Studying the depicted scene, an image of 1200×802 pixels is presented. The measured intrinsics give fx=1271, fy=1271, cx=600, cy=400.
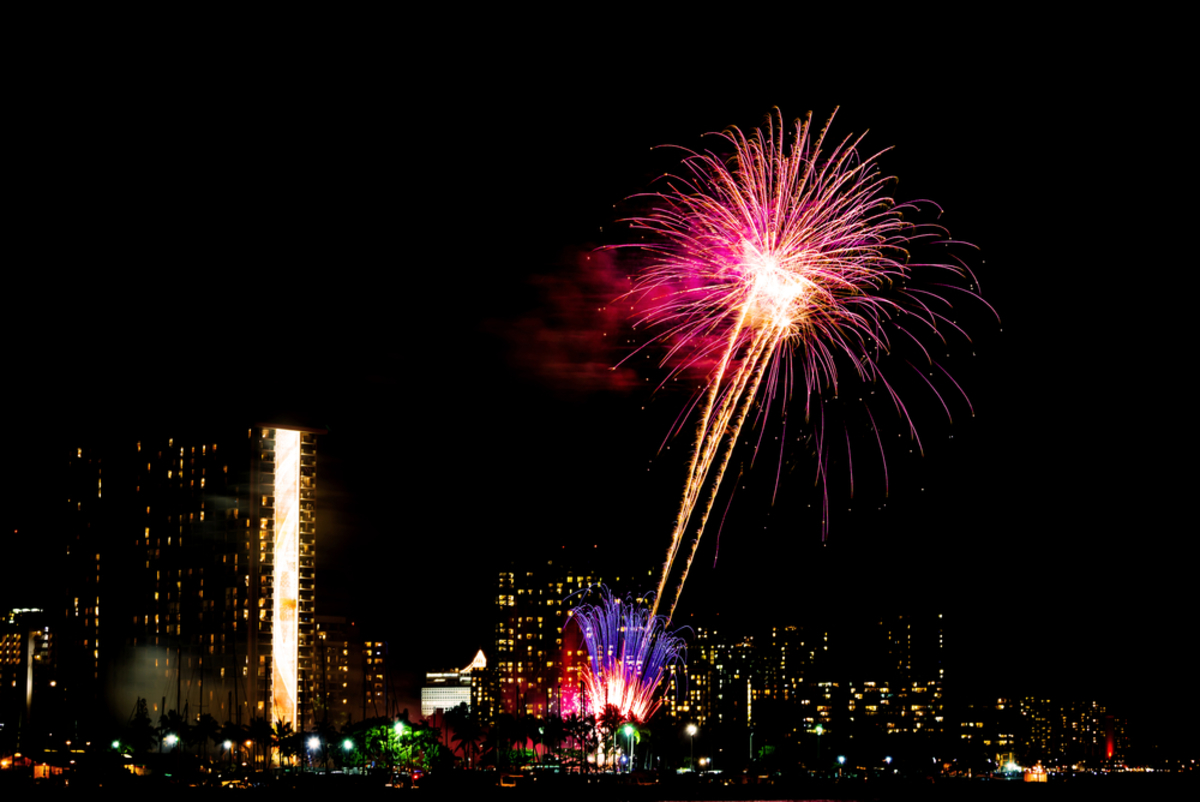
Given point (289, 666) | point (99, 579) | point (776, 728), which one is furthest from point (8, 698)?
point (776, 728)

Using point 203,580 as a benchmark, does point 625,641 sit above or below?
below

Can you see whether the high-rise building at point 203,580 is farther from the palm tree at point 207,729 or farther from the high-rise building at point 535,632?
the high-rise building at point 535,632

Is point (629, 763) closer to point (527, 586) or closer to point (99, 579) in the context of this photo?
point (99, 579)

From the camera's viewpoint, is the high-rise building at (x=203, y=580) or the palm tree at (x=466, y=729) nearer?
the high-rise building at (x=203, y=580)

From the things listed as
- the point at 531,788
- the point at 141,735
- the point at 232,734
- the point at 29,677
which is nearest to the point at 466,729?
the point at 232,734

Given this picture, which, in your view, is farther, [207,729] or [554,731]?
[554,731]

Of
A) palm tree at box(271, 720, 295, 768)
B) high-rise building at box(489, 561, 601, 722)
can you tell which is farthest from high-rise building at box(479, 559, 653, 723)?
palm tree at box(271, 720, 295, 768)

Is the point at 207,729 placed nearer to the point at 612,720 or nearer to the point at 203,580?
the point at 203,580

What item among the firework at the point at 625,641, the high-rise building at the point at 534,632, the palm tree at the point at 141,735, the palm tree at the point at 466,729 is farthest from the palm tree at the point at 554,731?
the high-rise building at the point at 534,632

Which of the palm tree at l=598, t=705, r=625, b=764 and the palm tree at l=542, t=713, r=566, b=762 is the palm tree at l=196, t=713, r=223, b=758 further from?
the palm tree at l=598, t=705, r=625, b=764
